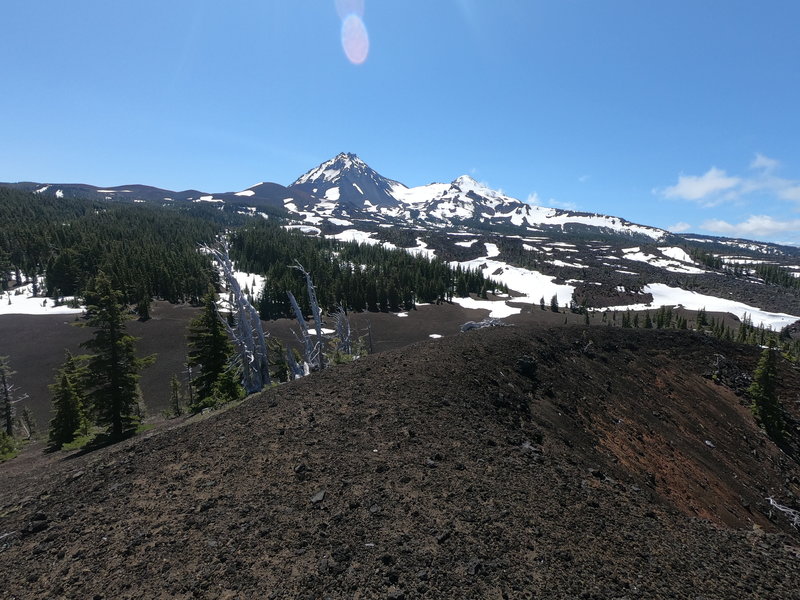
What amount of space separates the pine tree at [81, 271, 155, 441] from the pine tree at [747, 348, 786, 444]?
38.0m

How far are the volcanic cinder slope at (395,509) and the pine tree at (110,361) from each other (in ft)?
23.4

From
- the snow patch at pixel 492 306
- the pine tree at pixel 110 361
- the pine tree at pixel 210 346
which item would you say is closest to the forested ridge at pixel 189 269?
the snow patch at pixel 492 306

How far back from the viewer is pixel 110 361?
21.6m

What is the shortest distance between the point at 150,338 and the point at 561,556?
78.2m

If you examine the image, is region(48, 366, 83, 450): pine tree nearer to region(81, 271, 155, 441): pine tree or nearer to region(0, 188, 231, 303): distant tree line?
region(81, 271, 155, 441): pine tree

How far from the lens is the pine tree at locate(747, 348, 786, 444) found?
2362cm

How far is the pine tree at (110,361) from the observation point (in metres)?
21.0

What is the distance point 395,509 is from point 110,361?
21.4 m

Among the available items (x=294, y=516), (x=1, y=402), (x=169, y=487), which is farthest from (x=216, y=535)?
(x=1, y=402)

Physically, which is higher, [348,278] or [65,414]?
[348,278]

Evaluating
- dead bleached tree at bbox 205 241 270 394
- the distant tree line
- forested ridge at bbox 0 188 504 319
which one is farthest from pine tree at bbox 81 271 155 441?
forested ridge at bbox 0 188 504 319

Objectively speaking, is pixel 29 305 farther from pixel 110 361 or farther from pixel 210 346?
pixel 110 361

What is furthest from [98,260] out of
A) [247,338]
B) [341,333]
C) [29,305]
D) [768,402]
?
[768,402]

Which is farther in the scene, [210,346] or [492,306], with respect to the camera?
[492,306]
